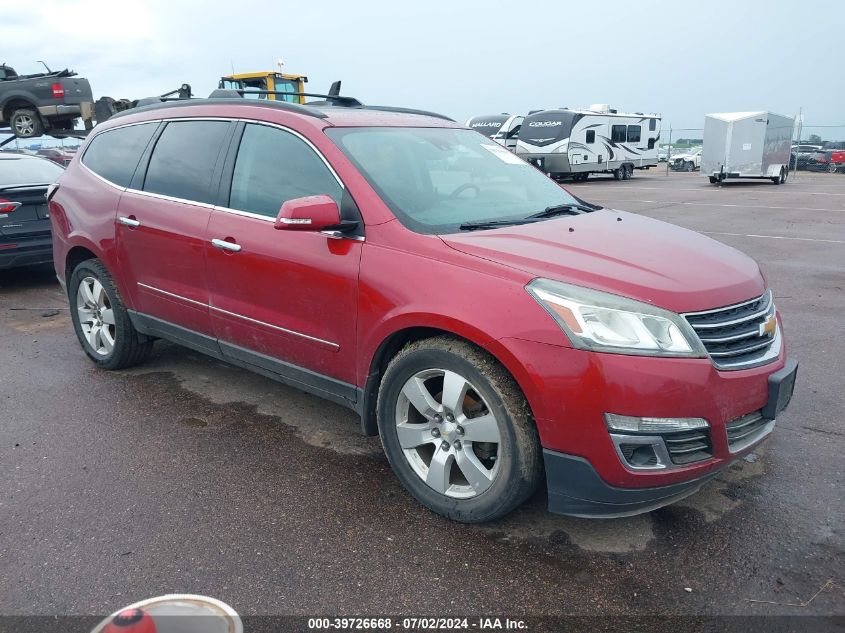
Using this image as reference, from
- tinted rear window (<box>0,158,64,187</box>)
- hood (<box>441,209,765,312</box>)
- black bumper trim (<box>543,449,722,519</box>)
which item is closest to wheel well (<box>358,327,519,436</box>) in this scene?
hood (<box>441,209,765,312</box>)

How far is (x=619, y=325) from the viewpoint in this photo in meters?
2.66

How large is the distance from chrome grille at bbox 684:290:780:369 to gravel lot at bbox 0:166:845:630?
2.47 ft

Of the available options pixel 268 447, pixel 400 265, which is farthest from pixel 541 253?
pixel 268 447

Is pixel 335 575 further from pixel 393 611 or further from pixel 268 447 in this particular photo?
pixel 268 447

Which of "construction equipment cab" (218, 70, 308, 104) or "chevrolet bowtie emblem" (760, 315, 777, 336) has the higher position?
"construction equipment cab" (218, 70, 308, 104)

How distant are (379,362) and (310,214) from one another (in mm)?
738

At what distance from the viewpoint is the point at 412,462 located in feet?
10.5

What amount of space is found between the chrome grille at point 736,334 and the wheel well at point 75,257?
158 inches

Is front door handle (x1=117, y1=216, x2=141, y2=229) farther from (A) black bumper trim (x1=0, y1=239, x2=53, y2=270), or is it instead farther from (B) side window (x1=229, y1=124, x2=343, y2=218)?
(A) black bumper trim (x1=0, y1=239, x2=53, y2=270)

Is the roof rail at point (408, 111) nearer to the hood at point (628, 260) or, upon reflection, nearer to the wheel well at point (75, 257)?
the hood at point (628, 260)

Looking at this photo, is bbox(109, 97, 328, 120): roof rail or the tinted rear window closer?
bbox(109, 97, 328, 120): roof rail

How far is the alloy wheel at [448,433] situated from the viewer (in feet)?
9.59

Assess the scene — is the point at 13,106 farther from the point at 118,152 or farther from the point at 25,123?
the point at 118,152

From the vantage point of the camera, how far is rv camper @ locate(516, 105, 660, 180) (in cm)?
2530
